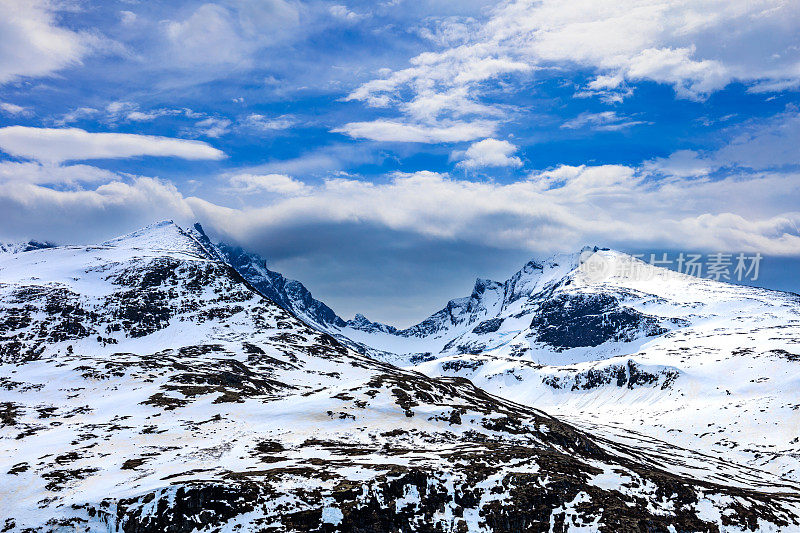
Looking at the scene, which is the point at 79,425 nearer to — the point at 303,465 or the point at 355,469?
the point at 303,465

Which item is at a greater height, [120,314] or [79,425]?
[120,314]

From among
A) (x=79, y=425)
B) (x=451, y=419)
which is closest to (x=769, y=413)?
(x=451, y=419)

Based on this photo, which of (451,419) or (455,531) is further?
(451,419)

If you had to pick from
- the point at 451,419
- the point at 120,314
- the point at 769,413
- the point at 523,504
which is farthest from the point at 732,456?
the point at 120,314

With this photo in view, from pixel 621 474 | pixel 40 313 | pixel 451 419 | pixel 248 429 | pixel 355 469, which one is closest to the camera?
pixel 355 469

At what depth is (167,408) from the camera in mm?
94250

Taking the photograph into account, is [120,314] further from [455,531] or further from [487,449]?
[455,531]

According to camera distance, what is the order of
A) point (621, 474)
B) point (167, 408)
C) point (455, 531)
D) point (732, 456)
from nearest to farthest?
1. point (455, 531)
2. point (621, 474)
3. point (167, 408)
4. point (732, 456)

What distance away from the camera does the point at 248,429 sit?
8062 centimetres

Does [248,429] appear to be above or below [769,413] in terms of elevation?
below

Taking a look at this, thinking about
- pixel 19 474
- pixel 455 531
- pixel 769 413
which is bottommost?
pixel 19 474

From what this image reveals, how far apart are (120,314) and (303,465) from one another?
16270cm

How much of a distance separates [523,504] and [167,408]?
2645 inches

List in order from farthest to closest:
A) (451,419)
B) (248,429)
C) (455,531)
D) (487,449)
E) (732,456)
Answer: (732,456)
(451,419)
(248,429)
(487,449)
(455,531)
